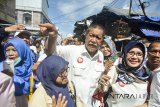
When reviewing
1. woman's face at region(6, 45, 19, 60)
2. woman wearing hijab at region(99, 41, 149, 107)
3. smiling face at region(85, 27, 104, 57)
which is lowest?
woman wearing hijab at region(99, 41, 149, 107)

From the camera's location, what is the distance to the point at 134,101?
3746 millimetres

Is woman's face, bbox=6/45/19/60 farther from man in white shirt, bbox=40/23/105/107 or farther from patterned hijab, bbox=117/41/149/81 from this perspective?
patterned hijab, bbox=117/41/149/81

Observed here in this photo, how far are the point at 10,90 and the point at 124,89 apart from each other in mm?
1666

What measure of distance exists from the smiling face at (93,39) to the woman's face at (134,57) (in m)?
0.42

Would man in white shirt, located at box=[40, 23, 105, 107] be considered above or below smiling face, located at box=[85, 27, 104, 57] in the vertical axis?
below

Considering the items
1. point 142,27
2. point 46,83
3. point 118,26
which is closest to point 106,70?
point 46,83

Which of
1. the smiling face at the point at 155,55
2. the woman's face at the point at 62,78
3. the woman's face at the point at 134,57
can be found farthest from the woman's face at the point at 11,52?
the smiling face at the point at 155,55

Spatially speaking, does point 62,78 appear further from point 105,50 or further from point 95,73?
point 105,50

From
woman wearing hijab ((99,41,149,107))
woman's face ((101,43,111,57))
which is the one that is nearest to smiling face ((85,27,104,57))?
woman wearing hijab ((99,41,149,107))

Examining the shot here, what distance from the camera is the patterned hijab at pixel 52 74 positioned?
326 cm

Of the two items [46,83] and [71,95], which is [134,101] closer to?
[71,95]

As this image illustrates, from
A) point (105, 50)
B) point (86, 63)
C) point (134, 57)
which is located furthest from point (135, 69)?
point (105, 50)

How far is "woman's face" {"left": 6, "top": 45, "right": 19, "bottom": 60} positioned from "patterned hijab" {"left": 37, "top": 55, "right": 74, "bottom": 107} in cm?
151

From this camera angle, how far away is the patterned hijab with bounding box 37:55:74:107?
326 cm
